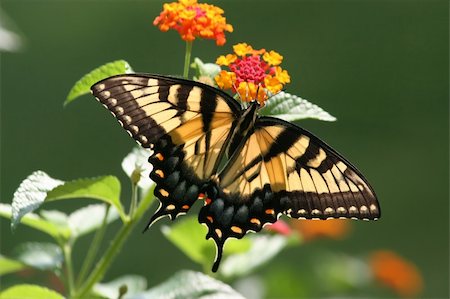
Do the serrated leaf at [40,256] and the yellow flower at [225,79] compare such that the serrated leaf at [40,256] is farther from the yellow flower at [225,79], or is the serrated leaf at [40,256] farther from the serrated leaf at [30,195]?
the yellow flower at [225,79]

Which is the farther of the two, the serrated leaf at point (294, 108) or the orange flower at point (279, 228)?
the orange flower at point (279, 228)

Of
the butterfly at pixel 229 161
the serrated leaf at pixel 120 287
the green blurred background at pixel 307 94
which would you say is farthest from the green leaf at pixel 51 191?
the green blurred background at pixel 307 94

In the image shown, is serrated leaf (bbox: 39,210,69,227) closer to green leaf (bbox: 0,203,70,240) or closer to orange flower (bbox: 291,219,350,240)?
green leaf (bbox: 0,203,70,240)

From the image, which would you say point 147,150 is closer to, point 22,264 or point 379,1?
point 22,264

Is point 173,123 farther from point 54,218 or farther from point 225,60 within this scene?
point 54,218

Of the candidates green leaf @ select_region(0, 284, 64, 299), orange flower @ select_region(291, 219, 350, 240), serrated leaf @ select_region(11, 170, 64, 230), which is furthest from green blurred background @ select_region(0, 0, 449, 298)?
serrated leaf @ select_region(11, 170, 64, 230)

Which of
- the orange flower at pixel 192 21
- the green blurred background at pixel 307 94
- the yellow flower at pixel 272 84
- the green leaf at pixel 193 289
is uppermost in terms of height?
the green blurred background at pixel 307 94

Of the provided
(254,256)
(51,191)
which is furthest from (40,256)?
(254,256)
